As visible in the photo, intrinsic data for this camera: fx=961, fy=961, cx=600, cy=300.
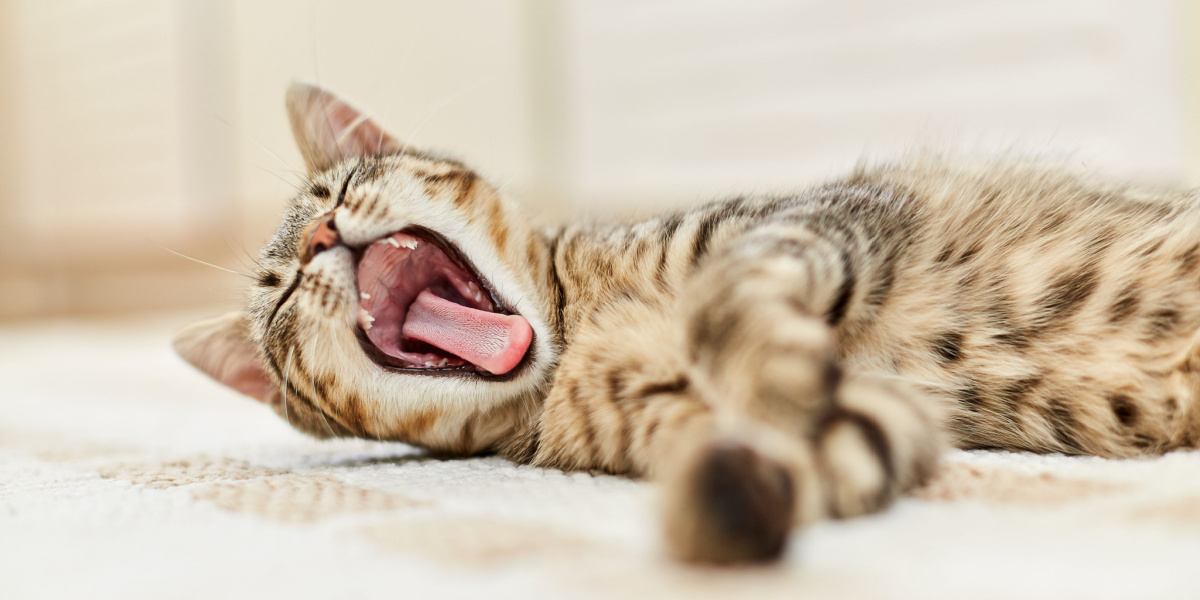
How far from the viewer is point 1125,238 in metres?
1.03

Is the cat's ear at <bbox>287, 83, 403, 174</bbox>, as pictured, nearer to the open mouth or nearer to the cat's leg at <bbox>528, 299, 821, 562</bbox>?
the open mouth

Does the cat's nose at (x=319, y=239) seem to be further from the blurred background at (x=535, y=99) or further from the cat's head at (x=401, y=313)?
the blurred background at (x=535, y=99)

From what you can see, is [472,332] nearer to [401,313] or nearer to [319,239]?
[401,313]

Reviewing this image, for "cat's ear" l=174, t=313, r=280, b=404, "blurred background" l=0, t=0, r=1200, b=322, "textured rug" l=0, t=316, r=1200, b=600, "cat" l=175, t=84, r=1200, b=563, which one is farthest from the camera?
"blurred background" l=0, t=0, r=1200, b=322

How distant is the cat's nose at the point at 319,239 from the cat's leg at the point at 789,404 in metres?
0.49

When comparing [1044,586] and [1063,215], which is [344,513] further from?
[1063,215]

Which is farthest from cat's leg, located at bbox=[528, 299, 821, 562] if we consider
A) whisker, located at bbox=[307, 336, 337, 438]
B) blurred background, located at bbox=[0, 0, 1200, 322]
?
blurred background, located at bbox=[0, 0, 1200, 322]

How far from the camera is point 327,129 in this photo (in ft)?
4.55

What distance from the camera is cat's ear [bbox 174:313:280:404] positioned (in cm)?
130

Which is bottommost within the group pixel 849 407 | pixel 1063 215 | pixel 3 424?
pixel 3 424

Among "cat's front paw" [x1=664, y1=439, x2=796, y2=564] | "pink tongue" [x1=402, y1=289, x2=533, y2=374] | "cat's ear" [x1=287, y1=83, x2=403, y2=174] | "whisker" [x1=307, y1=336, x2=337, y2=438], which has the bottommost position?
"whisker" [x1=307, y1=336, x2=337, y2=438]

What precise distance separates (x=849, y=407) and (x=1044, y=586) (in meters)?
0.25

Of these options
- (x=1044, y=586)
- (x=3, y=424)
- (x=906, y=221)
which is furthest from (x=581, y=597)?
(x=3, y=424)

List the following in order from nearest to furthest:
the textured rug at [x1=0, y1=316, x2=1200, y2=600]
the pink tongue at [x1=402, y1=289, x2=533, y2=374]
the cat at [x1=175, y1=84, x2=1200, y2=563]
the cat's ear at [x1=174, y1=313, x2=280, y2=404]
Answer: the textured rug at [x1=0, y1=316, x2=1200, y2=600] < the cat at [x1=175, y1=84, x2=1200, y2=563] < the pink tongue at [x1=402, y1=289, x2=533, y2=374] < the cat's ear at [x1=174, y1=313, x2=280, y2=404]
